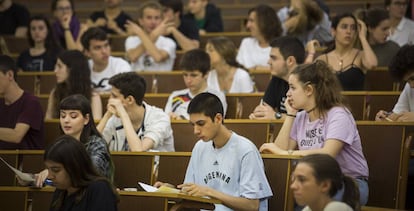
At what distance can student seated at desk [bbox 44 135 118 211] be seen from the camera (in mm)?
3504

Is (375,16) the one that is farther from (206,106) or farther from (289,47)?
(206,106)

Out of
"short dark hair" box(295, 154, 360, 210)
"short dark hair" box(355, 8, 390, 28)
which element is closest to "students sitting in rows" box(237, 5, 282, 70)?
"short dark hair" box(355, 8, 390, 28)

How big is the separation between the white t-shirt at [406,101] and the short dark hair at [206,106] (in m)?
1.25

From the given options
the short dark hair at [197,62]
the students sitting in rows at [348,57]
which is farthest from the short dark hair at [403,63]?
the short dark hair at [197,62]

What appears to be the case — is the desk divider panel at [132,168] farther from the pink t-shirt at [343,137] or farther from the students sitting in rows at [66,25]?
the students sitting in rows at [66,25]

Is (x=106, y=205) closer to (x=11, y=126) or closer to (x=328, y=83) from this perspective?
(x=328, y=83)

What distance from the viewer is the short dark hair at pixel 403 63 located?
4484 millimetres

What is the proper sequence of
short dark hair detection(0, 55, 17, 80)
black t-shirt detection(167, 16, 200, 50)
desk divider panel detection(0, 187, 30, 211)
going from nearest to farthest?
desk divider panel detection(0, 187, 30, 211), short dark hair detection(0, 55, 17, 80), black t-shirt detection(167, 16, 200, 50)

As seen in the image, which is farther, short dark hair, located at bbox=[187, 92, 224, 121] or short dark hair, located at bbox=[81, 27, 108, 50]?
short dark hair, located at bbox=[81, 27, 108, 50]

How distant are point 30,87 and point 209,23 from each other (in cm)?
185

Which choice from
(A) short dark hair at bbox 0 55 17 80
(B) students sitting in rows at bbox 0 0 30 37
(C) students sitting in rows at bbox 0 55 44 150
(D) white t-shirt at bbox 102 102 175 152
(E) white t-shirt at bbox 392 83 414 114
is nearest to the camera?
(E) white t-shirt at bbox 392 83 414 114

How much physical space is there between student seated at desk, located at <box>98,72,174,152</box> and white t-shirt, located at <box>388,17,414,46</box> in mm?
2402

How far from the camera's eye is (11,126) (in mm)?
5125

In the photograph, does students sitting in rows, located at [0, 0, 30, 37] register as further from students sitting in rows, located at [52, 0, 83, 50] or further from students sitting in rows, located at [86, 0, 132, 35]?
students sitting in rows, located at [86, 0, 132, 35]
